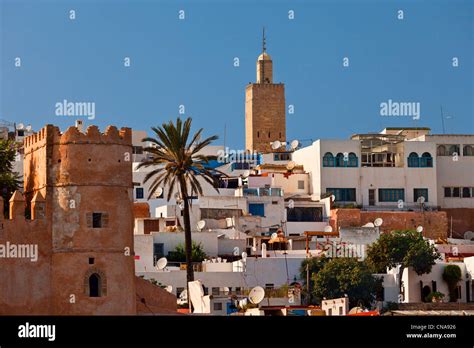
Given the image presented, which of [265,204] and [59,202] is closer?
[59,202]

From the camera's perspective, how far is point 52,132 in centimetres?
5191

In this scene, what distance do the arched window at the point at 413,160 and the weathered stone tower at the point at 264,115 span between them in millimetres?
23381

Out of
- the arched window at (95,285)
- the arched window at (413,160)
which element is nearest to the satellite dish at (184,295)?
the arched window at (95,285)

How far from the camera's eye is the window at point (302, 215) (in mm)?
82750

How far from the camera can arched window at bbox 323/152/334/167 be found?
283ft

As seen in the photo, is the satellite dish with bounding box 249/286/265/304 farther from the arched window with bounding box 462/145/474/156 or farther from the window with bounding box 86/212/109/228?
the arched window with bounding box 462/145/474/156

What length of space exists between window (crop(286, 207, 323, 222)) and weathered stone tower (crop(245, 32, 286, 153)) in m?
26.3

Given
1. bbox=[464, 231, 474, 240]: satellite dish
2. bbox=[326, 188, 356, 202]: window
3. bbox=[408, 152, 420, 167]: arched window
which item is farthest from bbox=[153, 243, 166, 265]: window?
bbox=[464, 231, 474, 240]: satellite dish

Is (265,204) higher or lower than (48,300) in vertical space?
higher
